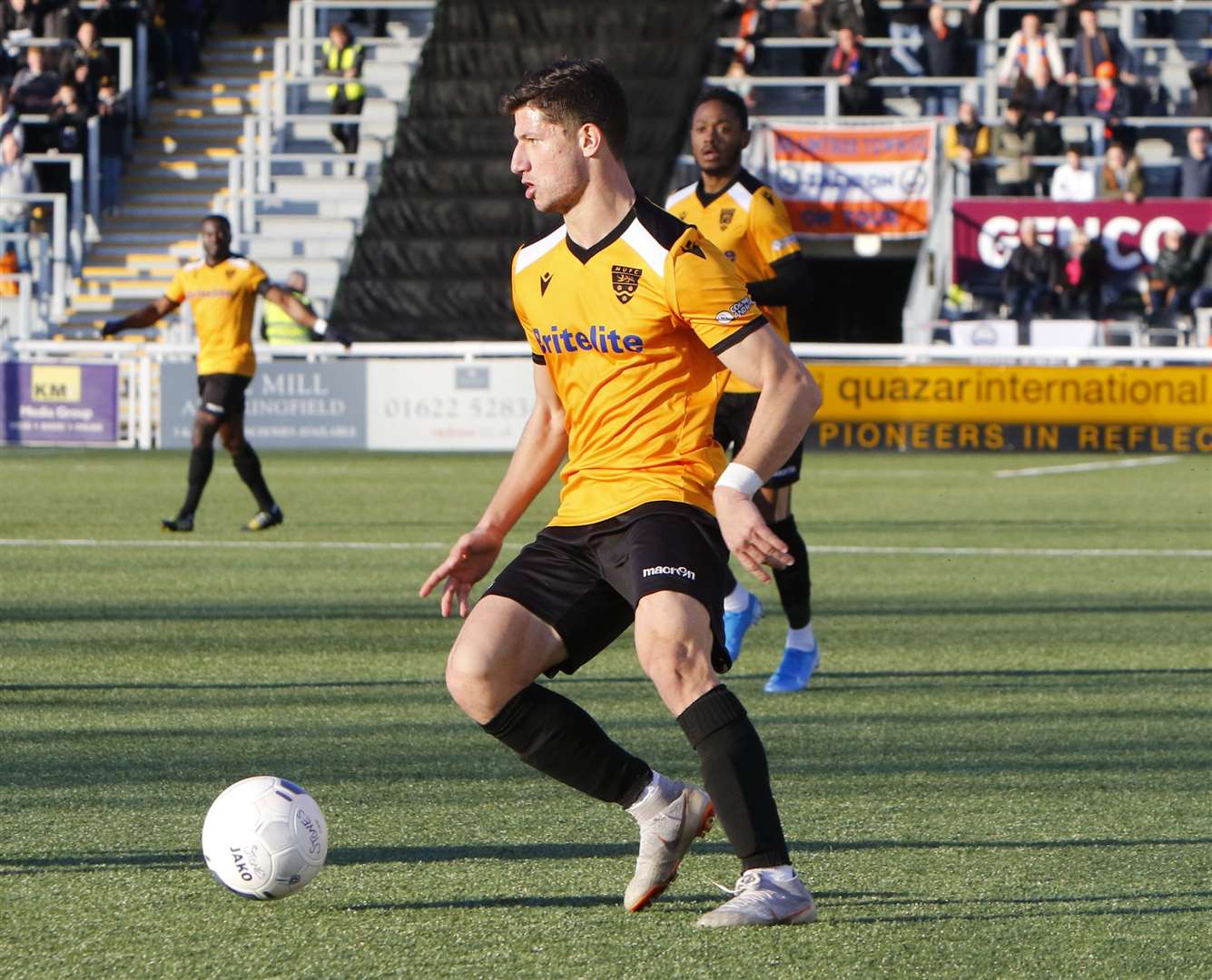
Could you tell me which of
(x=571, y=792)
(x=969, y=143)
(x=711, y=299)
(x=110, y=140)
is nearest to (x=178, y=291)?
(x=571, y=792)

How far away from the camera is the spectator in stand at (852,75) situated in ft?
91.9

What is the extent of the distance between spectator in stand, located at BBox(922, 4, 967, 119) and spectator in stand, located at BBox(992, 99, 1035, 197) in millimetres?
1732

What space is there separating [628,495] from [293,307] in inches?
375

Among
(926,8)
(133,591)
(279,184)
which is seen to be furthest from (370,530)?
(926,8)

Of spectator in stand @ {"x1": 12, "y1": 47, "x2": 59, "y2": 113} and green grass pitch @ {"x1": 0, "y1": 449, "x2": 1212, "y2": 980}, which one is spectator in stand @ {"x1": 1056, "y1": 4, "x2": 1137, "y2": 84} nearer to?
spectator in stand @ {"x1": 12, "y1": 47, "x2": 59, "y2": 113}

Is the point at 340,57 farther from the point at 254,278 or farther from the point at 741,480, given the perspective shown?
the point at 741,480

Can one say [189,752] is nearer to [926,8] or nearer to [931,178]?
[931,178]

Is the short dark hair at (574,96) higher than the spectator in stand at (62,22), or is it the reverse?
the short dark hair at (574,96)

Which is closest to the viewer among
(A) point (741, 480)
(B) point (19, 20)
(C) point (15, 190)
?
(A) point (741, 480)

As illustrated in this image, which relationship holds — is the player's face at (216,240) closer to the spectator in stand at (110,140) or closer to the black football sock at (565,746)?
the black football sock at (565,746)

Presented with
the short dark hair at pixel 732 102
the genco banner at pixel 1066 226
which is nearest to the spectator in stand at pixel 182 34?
the genco banner at pixel 1066 226

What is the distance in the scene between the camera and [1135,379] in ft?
73.9

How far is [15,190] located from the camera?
27.5 m

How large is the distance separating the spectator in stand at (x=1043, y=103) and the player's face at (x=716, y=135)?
Answer: 19958 mm
